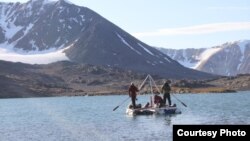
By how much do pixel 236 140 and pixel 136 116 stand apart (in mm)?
44452

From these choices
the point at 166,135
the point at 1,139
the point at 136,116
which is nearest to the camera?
the point at 166,135

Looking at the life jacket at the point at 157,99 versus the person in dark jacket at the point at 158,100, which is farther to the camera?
the life jacket at the point at 157,99

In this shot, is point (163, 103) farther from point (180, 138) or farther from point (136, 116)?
point (180, 138)

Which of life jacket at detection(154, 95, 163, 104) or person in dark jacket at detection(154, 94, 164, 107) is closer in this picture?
person in dark jacket at detection(154, 94, 164, 107)

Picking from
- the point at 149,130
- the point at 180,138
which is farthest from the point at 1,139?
the point at 180,138

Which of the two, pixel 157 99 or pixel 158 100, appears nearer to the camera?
pixel 158 100

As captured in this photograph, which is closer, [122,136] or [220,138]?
[220,138]

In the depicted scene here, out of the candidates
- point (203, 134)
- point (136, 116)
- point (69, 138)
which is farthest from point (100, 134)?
point (203, 134)

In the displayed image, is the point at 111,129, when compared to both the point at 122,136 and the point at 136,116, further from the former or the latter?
the point at 136,116

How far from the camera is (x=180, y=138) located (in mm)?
16844

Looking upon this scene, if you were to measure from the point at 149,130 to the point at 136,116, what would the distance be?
60.0ft

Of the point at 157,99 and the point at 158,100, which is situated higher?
the point at 157,99

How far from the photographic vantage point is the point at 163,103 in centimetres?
6456

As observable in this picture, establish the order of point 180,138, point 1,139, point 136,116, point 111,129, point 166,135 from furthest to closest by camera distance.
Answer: point 136,116 < point 111,129 < point 1,139 < point 166,135 < point 180,138
